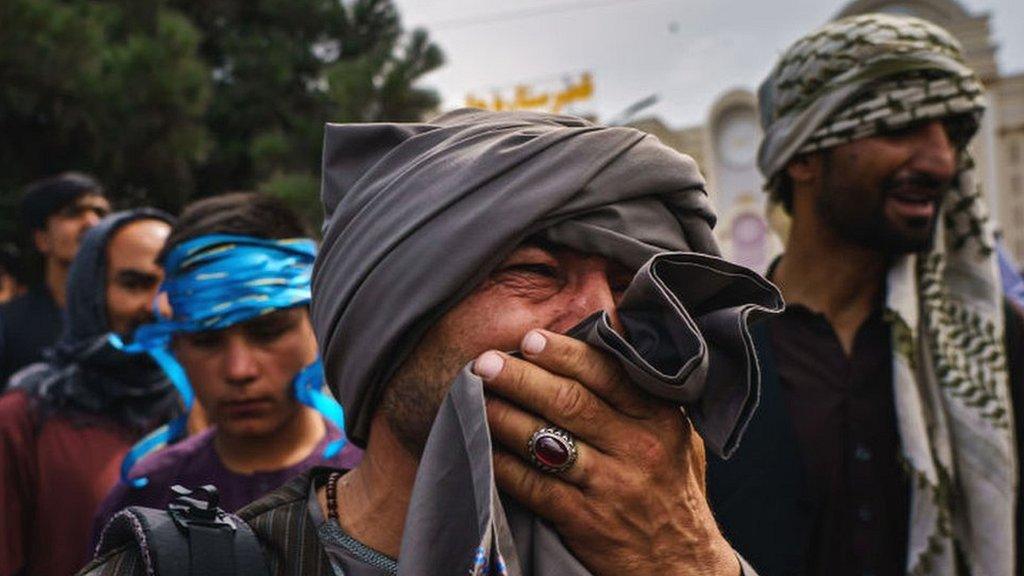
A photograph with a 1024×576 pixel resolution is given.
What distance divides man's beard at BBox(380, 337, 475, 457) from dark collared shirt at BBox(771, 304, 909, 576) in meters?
1.39

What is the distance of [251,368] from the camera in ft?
9.75

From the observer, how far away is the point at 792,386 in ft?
9.46

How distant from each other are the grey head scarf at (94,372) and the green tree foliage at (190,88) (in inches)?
315

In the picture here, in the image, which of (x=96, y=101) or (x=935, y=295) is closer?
(x=935, y=295)

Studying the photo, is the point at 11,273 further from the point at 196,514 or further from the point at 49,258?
the point at 196,514

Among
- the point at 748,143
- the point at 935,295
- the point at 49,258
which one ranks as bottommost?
the point at 748,143

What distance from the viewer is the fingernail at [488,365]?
147 cm

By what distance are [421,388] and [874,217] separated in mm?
1753

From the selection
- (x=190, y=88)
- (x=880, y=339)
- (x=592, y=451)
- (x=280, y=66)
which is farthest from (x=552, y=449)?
(x=280, y=66)

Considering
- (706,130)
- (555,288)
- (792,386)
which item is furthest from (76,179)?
(706,130)

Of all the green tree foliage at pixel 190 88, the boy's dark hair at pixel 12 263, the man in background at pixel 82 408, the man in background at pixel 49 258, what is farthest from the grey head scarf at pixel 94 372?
the green tree foliage at pixel 190 88

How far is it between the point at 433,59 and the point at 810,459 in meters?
15.3

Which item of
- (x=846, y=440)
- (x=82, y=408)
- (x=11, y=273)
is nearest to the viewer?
(x=846, y=440)

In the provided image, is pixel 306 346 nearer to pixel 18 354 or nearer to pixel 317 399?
pixel 317 399
